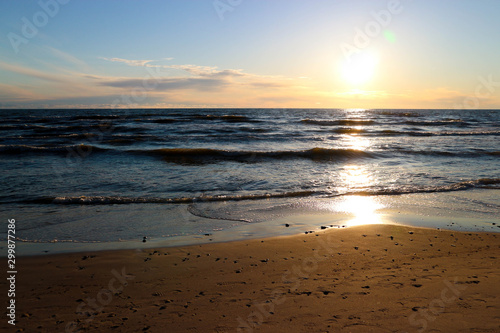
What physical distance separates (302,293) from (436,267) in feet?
7.25

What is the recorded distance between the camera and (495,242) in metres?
5.85

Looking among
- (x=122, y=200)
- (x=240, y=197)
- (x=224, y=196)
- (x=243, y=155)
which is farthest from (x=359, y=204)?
(x=243, y=155)

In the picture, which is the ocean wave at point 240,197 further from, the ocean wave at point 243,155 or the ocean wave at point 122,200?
the ocean wave at point 243,155

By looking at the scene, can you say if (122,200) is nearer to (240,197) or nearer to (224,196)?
(224,196)

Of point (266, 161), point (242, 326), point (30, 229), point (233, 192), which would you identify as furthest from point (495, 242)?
point (266, 161)

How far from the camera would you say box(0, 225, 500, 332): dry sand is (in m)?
3.38

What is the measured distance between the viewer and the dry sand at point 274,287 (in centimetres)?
338

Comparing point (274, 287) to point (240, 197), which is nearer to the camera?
point (274, 287)

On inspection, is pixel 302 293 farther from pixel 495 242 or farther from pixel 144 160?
pixel 144 160

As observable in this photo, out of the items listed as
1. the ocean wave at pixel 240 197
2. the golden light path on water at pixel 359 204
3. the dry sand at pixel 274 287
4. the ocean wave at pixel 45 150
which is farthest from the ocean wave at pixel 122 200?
the ocean wave at pixel 45 150

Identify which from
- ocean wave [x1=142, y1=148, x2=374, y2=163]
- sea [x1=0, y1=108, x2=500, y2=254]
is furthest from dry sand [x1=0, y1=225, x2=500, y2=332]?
ocean wave [x1=142, y1=148, x2=374, y2=163]

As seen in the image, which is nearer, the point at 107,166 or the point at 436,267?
the point at 436,267

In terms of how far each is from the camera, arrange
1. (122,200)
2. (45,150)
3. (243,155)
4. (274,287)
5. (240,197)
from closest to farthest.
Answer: (274,287)
(122,200)
(240,197)
(243,155)
(45,150)

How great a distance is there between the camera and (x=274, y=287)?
4160 millimetres
